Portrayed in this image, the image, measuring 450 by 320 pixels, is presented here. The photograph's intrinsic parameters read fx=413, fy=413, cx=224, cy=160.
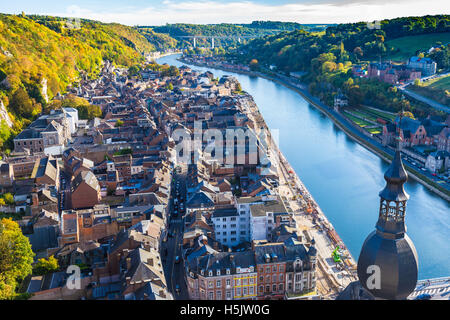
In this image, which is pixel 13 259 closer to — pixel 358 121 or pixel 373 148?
pixel 373 148

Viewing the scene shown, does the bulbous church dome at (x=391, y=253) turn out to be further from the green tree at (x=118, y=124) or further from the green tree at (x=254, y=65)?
the green tree at (x=254, y=65)

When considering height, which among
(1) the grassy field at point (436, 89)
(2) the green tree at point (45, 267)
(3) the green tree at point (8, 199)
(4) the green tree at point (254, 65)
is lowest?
(2) the green tree at point (45, 267)

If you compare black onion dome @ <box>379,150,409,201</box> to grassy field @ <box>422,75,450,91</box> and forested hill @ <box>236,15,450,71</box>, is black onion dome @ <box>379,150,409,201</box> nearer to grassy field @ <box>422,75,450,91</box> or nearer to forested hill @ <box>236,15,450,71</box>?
grassy field @ <box>422,75,450,91</box>

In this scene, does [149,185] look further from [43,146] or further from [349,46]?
[349,46]

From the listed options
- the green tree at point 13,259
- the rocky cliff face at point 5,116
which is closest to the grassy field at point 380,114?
the rocky cliff face at point 5,116

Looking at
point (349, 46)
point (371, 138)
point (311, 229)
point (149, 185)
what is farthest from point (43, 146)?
point (349, 46)
